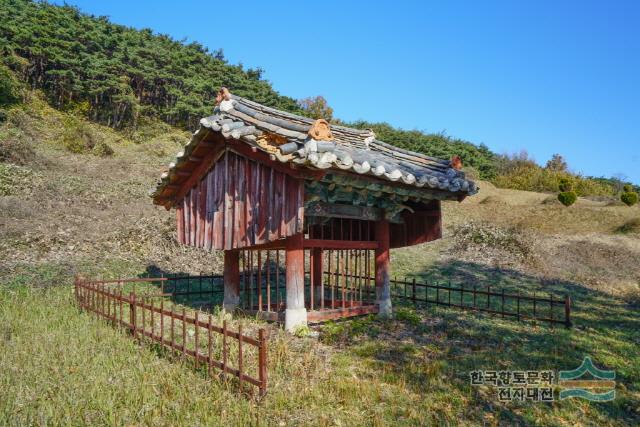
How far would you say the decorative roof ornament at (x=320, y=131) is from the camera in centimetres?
668

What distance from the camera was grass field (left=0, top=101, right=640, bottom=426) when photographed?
4.84 metres

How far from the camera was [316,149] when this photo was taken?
260 inches

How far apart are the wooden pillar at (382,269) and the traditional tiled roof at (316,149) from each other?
144 cm

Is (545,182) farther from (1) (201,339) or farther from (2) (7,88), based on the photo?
(2) (7,88)

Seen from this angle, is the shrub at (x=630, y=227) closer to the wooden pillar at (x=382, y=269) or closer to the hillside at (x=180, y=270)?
the hillside at (x=180, y=270)

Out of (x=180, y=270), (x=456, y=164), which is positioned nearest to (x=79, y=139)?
(x=180, y=270)

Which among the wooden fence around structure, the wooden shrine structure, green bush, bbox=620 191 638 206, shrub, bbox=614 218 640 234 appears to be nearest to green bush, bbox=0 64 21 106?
the wooden shrine structure

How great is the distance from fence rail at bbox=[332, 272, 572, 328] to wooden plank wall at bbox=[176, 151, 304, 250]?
372 centimetres

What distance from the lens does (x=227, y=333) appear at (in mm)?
5410

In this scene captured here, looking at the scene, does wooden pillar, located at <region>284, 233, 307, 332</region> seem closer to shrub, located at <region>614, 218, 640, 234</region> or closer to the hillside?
the hillside

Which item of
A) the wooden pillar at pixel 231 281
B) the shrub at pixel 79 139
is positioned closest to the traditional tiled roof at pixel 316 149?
the wooden pillar at pixel 231 281

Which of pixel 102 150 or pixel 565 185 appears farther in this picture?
pixel 565 185

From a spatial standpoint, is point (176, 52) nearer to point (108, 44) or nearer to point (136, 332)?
point (108, 44)

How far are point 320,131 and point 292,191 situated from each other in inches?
45.2
